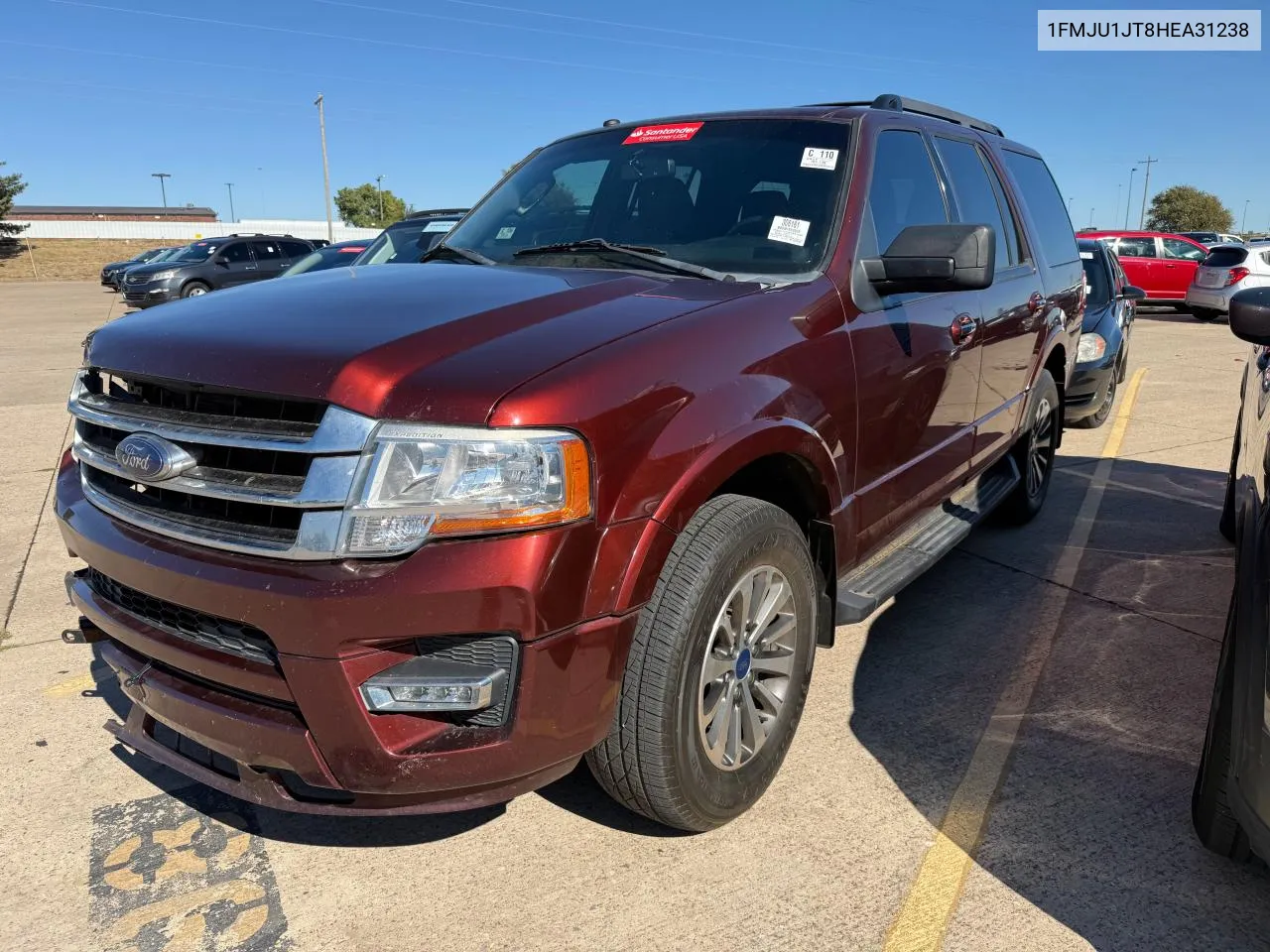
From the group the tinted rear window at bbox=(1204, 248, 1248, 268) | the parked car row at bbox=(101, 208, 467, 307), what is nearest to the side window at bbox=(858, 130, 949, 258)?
the parked car row at bbox=(101, 208, 467, 307)

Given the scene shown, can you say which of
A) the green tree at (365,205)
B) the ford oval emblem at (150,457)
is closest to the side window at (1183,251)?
the ford oval emblem at (150,457)

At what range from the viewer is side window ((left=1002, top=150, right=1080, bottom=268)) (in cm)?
512

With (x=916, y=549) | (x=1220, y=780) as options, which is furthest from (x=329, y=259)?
(x=1220, y=780)

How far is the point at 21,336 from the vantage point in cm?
1656

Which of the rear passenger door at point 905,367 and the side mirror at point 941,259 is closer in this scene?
the side mirror at point 941,259

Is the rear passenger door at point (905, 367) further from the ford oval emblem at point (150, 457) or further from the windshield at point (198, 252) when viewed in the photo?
the windshield at point (198, 252)

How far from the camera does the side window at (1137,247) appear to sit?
22.2 m

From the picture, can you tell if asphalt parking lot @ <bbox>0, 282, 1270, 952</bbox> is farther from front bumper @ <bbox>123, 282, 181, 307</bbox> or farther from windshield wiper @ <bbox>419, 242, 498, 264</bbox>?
front bumper @ <bbox>123, 282, 181, 307</bbox>

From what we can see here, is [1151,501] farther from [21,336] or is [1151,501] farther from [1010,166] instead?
[21,336]

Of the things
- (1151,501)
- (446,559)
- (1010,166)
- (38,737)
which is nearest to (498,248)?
(446,559)

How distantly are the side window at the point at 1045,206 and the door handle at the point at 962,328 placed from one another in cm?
151

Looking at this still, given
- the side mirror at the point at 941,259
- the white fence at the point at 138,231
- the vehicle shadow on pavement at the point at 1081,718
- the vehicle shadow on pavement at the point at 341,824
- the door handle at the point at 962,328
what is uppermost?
the white fence at the point at 138,231

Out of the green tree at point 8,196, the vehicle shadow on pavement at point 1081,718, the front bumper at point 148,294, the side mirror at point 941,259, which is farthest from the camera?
the green tree at point 8,196

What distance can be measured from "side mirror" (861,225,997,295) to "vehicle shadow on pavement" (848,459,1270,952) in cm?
151
